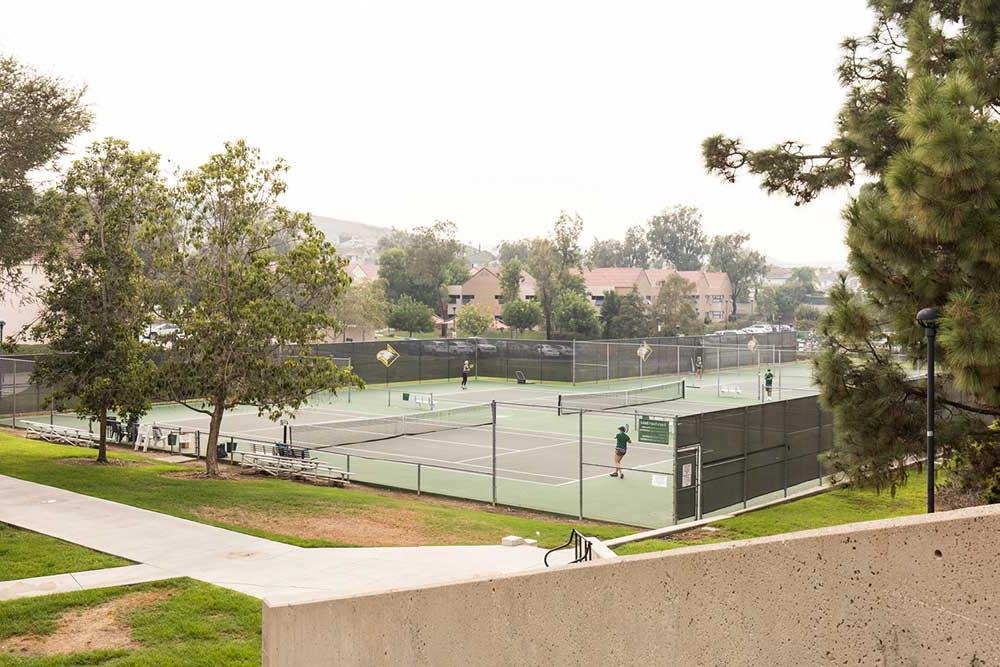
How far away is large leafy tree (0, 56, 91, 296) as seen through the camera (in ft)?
89.1

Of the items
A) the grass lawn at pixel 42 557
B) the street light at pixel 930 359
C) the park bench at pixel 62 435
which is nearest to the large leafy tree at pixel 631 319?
the park bench at pixel 62 435

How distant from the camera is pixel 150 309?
27844 millimetres

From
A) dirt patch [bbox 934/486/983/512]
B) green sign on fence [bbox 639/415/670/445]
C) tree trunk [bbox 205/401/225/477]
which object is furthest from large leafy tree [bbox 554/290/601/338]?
dirt patch [bbox 934/486/983/512]

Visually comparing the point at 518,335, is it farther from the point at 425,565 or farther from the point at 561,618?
the point at 561,618

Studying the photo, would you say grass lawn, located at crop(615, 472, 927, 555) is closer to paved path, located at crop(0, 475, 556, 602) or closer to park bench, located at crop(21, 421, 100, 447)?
paved path, located at crop(0, 475, 556, 602)

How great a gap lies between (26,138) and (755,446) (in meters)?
20.7

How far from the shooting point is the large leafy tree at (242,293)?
2598 cm

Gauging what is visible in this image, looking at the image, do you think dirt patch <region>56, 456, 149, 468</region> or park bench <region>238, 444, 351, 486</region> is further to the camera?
park bench <region>238, 444, 351, 486</region>

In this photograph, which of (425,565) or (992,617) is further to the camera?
(425,565)

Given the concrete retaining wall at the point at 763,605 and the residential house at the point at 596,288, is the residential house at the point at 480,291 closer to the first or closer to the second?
the residential house at the point at 596,288

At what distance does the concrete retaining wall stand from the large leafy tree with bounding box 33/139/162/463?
22.5m

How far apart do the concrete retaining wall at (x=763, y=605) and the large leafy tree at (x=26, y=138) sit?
79.4ft

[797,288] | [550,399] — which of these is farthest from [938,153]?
[797,288]

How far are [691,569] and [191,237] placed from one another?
79.5 ft
